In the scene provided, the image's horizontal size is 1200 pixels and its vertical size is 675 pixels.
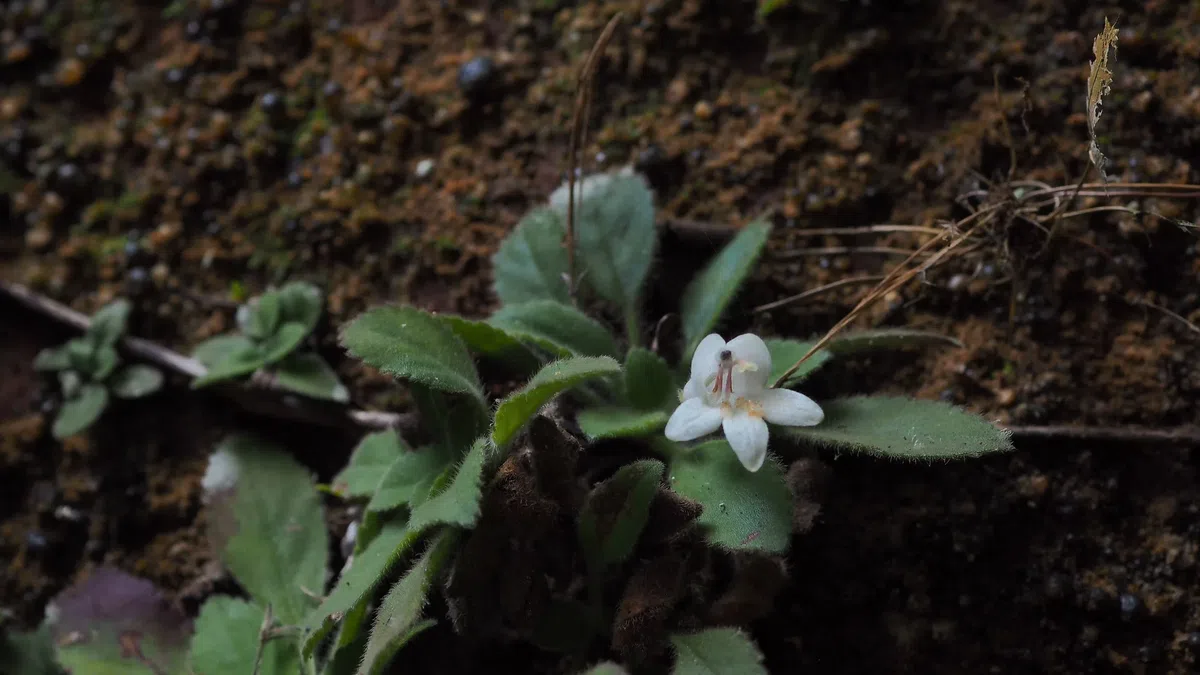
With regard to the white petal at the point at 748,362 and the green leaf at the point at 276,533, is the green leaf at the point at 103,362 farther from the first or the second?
the white petal at the point at 748,362

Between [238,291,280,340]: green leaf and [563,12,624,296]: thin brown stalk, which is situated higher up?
[563,12,624,296]: thin brown stalk

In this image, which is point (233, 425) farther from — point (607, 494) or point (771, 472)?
point (771, 472)

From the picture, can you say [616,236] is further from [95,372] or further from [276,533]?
[95,372]

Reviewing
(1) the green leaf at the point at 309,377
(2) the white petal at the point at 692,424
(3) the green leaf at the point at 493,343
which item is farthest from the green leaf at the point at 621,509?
(1) the green leaf at the point at 309,377

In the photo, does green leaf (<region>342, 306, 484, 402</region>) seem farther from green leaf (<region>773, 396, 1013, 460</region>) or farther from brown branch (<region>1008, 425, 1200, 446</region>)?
brown branch (<region>1008, 425, 1200, 446</region>)

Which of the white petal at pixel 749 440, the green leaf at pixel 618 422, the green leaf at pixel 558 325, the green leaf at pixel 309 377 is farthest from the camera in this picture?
the green leaf at pixel 309 377

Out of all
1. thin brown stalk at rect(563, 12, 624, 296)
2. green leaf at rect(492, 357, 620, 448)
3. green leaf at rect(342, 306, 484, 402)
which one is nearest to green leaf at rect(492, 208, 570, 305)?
thin brown stalk at rect(563, 12, 624, 296)

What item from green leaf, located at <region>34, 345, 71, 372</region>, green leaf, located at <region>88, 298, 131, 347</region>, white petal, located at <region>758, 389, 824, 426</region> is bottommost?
green leaf, located at <region>34, 345, 71, 372</region>

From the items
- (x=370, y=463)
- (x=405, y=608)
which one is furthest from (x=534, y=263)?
(x=405, y=608)
